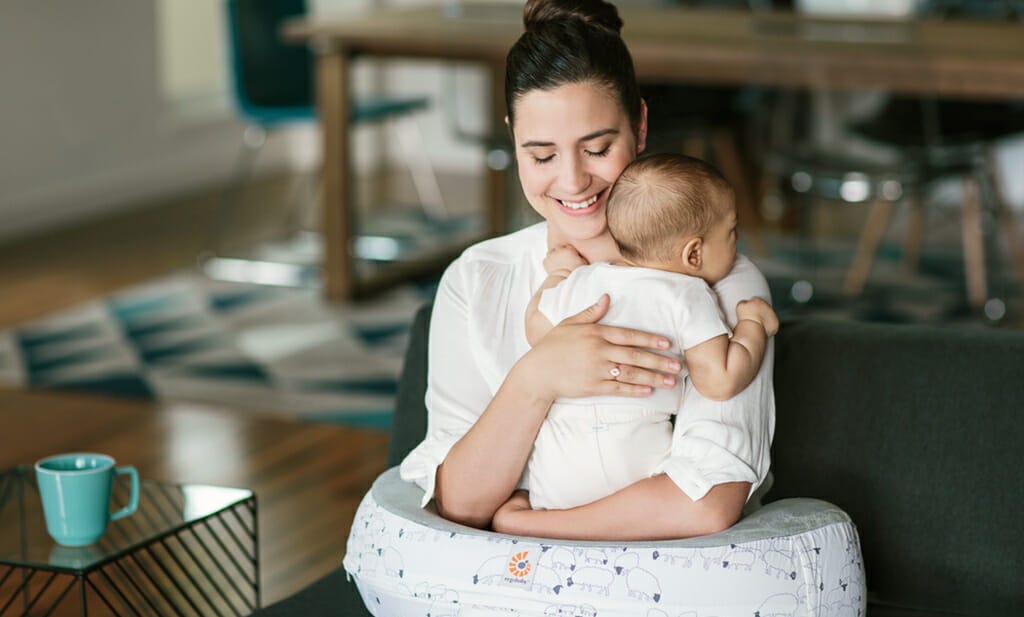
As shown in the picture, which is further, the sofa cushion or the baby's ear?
the sofa cushion

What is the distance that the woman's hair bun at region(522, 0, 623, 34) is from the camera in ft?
5.06

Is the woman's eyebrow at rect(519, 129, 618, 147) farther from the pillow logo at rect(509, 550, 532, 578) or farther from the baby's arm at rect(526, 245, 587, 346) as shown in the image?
the pillow logo at rect(509, 550, 532, 578)

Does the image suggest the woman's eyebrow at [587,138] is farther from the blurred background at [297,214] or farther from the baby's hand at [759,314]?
the blurred background at [297,214]

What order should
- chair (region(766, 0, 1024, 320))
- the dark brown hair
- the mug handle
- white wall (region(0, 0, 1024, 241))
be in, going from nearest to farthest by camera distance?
the dark brown hair < the mug handle < chair (region(766, 0, 1024, 320)) < white wall (region(0, 0, 1024, 241))

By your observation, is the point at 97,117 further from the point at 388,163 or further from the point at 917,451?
the point at 917,451

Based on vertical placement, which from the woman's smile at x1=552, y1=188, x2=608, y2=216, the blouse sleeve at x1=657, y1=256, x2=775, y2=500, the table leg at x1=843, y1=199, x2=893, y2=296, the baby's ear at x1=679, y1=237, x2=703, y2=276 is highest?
the woman's smile at x1=552, y1=188, x2=608, y2=216

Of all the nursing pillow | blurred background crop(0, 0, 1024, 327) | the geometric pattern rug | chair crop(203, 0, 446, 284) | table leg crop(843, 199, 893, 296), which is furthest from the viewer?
chair crop(203, 0, 446, 284)

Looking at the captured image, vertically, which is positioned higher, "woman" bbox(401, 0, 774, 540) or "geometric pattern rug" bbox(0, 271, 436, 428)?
"woman" bbox(401, 0, 774, 540)

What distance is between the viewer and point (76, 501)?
5.55 ft

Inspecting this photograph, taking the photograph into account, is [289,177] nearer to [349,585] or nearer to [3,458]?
[3,458]

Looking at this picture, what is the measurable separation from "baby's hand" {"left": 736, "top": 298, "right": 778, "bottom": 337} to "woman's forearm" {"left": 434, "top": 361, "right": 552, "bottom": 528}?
214 millimetres

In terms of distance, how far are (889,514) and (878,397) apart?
136 mm

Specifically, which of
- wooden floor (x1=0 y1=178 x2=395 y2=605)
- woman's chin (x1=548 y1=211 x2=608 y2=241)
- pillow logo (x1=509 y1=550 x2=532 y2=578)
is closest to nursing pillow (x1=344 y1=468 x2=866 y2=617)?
pillow logo (x1=509 y1=550 x2=532 y2=578)

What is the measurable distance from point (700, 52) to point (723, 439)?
8.76 feet
